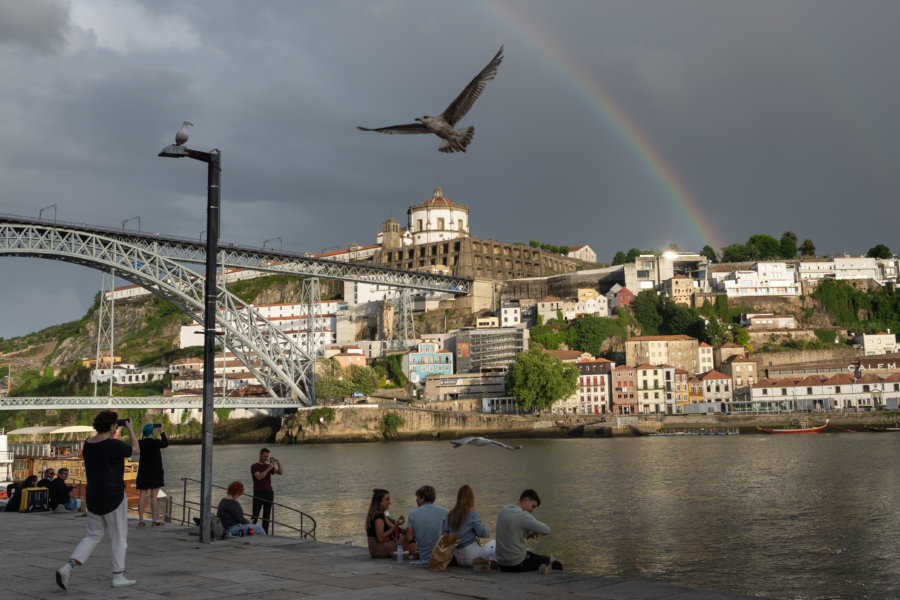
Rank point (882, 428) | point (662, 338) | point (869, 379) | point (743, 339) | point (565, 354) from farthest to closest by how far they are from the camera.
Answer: point (743, 339)
point (662, 338)
point (565, 354)
point (869, 379)
point (882, 428)

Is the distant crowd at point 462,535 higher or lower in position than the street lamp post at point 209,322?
lower

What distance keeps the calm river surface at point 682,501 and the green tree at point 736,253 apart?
63077 millimetres

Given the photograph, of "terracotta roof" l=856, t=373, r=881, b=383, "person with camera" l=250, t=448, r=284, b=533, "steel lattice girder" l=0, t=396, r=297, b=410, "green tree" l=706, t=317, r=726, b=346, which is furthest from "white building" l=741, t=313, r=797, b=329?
"person with camera" l=250, t=448, r=284, b=533

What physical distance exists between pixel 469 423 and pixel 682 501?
4352 cm

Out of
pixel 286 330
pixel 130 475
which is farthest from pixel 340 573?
pixel 286 330

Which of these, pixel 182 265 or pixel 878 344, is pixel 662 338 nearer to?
pixel 878 344

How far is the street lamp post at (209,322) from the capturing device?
10.9 meters

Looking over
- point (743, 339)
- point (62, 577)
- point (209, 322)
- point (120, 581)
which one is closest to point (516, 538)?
point (120, 581)

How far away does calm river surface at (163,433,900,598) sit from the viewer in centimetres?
1454

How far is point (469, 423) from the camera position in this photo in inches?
2657

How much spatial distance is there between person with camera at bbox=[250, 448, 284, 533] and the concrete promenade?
4.69 ft

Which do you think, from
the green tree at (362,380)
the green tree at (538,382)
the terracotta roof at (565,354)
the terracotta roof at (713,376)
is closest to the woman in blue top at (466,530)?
the green tree at (538,382)

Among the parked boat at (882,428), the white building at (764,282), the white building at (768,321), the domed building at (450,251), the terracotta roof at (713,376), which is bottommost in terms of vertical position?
the parked boat at (882,428)

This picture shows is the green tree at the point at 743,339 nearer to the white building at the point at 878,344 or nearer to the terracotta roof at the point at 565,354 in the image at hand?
the white building at the point at 878,344
